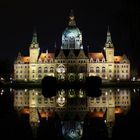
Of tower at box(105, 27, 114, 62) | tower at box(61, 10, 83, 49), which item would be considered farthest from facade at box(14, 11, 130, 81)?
tower at box(61, 10, 83, 49)

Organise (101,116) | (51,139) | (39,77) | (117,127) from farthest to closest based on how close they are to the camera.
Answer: (39,77), (101,116), (117,127), (51,139)

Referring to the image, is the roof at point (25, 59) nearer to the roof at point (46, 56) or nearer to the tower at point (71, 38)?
the roof at point (46, 56)

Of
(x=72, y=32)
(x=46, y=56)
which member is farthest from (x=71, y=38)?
(x=46, y=56)

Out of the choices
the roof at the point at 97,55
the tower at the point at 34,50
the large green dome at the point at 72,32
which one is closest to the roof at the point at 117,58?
the roof at the point at 97,55

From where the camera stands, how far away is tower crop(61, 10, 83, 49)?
151 metres

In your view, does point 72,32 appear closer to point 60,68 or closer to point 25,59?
point 25,59

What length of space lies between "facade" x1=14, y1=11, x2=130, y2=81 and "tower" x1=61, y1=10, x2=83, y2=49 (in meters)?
10.7

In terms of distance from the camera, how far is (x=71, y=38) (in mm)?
151625

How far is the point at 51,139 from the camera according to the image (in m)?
25.5

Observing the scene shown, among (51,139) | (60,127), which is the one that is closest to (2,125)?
(60,127)

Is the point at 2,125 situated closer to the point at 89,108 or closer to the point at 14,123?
the point at 14,123

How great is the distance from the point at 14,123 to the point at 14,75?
4119 inches

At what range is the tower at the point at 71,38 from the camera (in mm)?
150625

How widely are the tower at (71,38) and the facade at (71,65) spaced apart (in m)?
10.7
